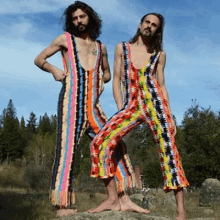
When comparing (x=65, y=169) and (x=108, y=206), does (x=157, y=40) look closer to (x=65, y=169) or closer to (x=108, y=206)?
(x=65, y=169)

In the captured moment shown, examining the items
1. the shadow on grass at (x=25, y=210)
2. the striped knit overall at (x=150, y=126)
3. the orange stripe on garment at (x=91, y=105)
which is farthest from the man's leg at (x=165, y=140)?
the shadow on grass at (x=25, y=210)

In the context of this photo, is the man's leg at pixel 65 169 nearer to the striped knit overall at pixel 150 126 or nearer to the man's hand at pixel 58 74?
the striped knit overall at pixel 150 126

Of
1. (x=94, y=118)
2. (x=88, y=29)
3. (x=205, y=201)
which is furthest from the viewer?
(x=205, y=201)

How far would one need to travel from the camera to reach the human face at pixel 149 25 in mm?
3475

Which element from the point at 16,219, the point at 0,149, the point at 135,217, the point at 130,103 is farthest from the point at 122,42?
the point at 0,149

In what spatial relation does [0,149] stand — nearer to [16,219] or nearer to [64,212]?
[16,219]

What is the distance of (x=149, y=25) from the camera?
3.47 metres

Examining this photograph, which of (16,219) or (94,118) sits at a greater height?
(94,118)

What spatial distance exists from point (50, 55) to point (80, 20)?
1.55ft

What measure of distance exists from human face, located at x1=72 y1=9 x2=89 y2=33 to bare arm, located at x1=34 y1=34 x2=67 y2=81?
Answer: 0.19 m

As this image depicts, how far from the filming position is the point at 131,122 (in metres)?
3.27

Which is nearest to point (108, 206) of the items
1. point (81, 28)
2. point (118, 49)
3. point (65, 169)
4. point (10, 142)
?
point (65, 169)

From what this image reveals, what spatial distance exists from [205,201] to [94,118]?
10.3 m

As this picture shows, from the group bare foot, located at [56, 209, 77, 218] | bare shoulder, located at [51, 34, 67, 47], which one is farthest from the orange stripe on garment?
bare foot, located at [56, 209, 77, 218]
